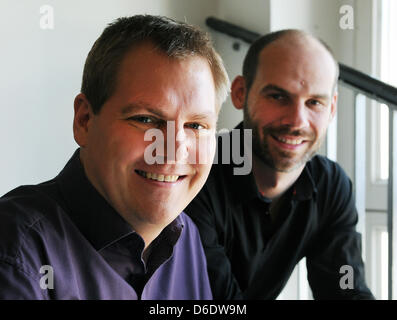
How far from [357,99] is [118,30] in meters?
1.09

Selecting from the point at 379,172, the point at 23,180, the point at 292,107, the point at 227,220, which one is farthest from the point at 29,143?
the point at 379,172

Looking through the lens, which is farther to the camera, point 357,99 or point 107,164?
point 357,99

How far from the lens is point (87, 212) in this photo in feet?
2.63

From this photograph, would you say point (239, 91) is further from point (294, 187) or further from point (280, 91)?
point (294, 187)

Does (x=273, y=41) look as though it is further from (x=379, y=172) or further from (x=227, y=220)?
(x=379, y=172)

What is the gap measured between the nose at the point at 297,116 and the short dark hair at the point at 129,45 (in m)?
0.54

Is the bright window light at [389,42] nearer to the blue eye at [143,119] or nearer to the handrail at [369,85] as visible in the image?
the handrail at [369,85]

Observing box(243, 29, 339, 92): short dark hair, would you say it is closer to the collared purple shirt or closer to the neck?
the neck

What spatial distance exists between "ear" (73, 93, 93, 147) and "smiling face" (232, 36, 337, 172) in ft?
2.17

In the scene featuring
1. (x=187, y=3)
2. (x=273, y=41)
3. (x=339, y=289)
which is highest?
(x=187, y=3)

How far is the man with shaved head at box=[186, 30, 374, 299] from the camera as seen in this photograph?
1.35 metres

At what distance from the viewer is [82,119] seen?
870mm

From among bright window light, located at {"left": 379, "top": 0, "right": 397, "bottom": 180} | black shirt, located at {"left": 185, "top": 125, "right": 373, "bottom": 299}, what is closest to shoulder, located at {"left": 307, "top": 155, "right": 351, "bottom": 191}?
black shirt, located at {"left": 185, "top": 125, "right": 373, "bottom": 299}

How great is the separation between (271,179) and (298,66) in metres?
0.32
